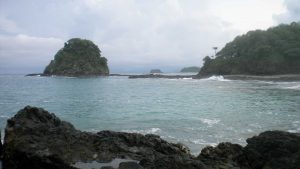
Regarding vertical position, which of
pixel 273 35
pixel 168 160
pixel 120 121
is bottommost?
pixel 120 121

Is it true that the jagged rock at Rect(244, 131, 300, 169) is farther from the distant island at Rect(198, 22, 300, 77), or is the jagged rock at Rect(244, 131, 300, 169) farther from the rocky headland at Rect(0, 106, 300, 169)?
the distant island at Rect(198, 22, 300, 77)

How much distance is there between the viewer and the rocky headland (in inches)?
376

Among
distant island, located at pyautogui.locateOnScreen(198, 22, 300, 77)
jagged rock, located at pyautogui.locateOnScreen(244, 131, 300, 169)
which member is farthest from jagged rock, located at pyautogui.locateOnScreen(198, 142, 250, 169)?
distant island, located at pyautogui.locateOnScreen(198, 22, 300, 77)

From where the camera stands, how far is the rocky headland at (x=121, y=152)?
9562 mm

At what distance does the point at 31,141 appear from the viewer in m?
10.7

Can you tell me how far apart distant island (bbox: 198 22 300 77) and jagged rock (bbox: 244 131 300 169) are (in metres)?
107

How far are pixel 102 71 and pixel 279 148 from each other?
558 ft

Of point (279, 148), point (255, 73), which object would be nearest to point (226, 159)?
point (279, 148)

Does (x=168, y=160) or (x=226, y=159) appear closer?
(x=168, y=160)

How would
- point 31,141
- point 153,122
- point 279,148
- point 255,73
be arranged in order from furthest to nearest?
point 255,73 → point 153,122 → point 31,141 → point 279,148

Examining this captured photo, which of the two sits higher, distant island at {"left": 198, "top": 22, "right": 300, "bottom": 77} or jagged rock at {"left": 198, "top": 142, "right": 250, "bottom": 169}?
distant island at {"left": 198, "top": 22, "right": 300, "bottom": 77}

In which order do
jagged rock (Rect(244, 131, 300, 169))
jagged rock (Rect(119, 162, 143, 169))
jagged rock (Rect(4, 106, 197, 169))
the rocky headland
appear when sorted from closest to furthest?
jagged rock (Rect(119, 162, 143, 169)) < jagged rock (Rect(244, 131, 300, 169)) < the rocky headland < jagged rock (Rect(4, 106, 197, 169))

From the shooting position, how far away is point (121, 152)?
11227mm

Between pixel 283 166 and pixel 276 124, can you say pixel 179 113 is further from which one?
pixel 283 166
